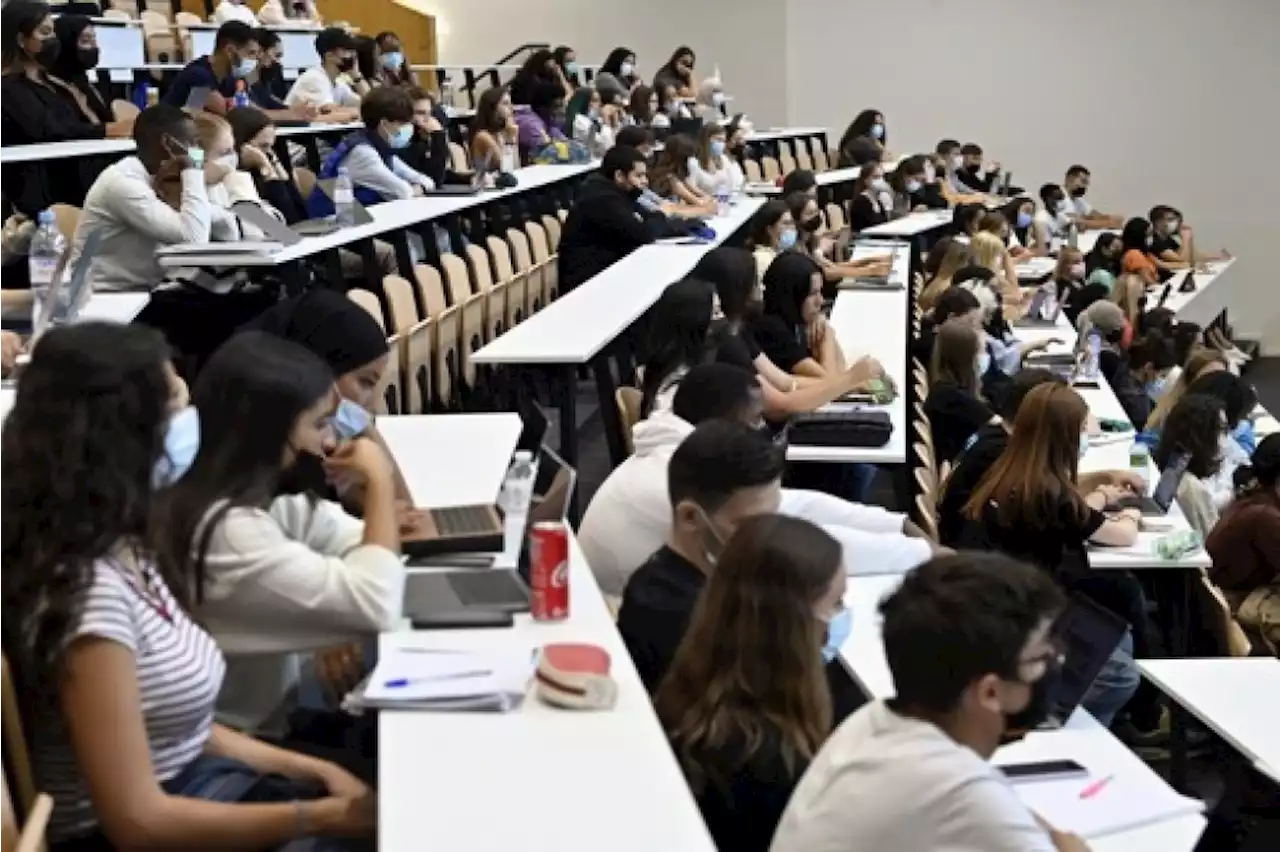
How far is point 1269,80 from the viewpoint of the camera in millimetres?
15898

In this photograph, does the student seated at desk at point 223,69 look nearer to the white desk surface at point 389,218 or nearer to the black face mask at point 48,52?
the black face mask at point 48,52

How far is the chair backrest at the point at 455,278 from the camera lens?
6.72 metres

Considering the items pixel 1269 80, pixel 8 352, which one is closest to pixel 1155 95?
pixel 1269 80

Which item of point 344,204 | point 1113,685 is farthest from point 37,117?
point 1113,685

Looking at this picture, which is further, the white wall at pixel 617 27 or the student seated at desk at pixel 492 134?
the white wall at pixel 617 27

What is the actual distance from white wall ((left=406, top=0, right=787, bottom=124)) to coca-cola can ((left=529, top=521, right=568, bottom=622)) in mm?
13810

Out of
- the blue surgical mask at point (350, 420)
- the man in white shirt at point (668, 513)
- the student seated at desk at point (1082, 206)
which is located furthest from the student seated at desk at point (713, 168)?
the blue surgical mask at point (350, 420)

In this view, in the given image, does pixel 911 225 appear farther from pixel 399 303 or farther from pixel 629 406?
pixel 629 406

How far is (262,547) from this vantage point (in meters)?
2.52

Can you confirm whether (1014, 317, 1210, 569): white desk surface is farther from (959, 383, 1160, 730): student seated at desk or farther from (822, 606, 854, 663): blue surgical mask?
(822, 606, 854, 663): blue surgical mask

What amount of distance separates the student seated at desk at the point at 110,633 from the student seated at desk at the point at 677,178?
6.73m

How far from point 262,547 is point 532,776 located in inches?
25.8

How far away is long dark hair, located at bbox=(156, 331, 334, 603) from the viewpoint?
8.40ft

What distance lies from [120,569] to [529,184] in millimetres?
6528
